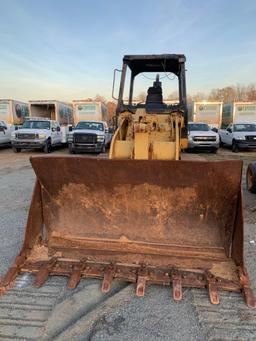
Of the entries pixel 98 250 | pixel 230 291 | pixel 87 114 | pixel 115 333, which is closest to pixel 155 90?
pixel 98 250

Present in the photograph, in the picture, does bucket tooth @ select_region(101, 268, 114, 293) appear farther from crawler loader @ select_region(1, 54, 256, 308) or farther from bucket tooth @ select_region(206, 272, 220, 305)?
bucket tooth @ select_region(206, 272, 220, 305)

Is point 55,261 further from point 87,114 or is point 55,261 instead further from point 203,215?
point 87,114

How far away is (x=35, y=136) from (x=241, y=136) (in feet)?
37.0

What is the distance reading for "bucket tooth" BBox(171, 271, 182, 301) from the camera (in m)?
3.06

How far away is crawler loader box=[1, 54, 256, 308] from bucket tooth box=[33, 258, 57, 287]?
0.01 m

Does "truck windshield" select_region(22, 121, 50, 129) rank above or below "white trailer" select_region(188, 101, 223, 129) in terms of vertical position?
below

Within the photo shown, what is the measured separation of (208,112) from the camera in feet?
77.8

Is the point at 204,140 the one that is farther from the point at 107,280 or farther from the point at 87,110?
the point at 107,280

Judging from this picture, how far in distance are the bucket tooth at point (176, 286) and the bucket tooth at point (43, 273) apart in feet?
4.39

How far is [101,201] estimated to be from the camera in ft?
12.6

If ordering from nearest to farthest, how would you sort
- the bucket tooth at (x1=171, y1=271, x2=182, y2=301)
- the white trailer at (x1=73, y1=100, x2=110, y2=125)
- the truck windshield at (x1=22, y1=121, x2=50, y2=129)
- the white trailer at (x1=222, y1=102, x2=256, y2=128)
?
the bucket tooth at (x1=171, y1=271, x2=182, y2=301), the truck windshield at (x1=22, y1=121, x2=50, y2=129), the white trailer at (x1=73, y1=100, x2=110, y2=125), the white trailer at (x1=222, y1=102, x2=256, y2=128)

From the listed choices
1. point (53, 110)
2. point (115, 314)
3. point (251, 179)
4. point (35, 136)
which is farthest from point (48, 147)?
point (115, 314)

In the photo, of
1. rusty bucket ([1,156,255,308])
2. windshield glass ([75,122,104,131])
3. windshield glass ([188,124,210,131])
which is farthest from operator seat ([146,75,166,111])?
windshield glass ([188,124,210,131])

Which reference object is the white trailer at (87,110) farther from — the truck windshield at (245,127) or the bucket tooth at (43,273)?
the bucket tooth at (43,273)
